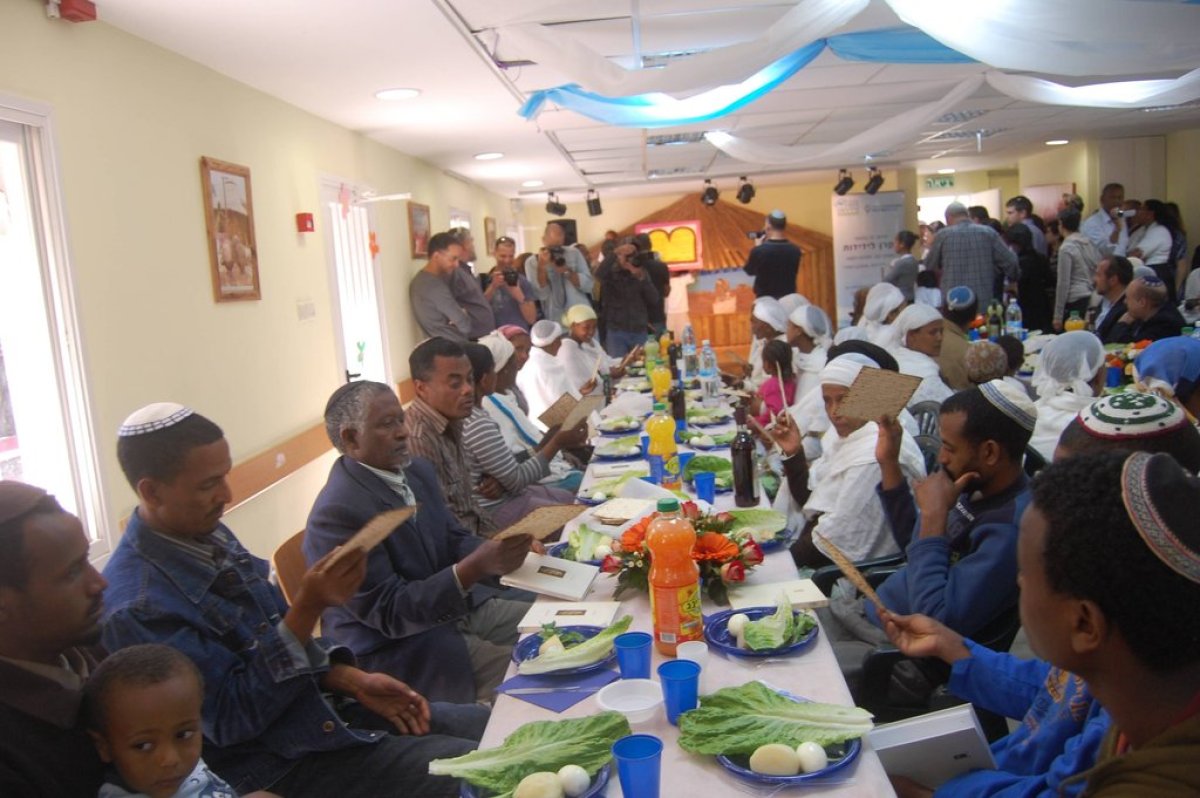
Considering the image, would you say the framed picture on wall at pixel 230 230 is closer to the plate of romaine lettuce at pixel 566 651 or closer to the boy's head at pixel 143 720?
the plate of romaine lettuce at pixel 566 651

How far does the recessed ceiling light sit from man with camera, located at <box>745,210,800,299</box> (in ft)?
16.6

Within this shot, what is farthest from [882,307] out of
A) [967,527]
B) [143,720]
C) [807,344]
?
[143,720]

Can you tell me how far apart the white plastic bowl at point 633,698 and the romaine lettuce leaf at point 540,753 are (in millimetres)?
46

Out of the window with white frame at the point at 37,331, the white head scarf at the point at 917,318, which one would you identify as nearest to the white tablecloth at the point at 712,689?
the window with white frame at the point at 37,331

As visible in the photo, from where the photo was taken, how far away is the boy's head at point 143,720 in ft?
4.59

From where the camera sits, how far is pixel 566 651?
1.85 metres

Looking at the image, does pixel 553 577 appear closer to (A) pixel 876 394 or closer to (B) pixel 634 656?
(B) pixel 634 656

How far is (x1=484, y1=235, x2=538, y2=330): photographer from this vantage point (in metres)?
8.42

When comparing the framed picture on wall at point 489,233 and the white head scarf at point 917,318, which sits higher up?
the framed picture on wall at point 489,233

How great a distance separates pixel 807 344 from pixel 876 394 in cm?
287

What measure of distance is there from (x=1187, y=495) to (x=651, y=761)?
0.77 m

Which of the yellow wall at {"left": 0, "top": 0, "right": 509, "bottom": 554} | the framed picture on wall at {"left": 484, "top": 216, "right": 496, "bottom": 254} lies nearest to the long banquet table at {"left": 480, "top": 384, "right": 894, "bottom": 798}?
the yellow wall at {"left": 0, "top": 0, "right": 509, "bottom": 554}

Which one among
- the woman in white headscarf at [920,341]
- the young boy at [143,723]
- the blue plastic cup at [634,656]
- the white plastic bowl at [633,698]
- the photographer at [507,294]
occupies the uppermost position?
the photographer at [507,294]

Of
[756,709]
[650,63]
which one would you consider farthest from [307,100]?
[756,709]
